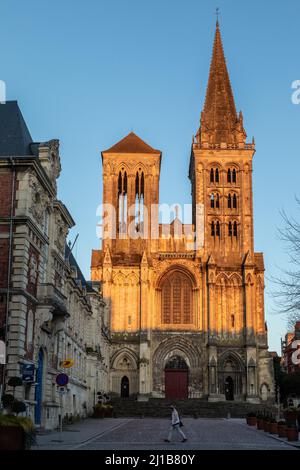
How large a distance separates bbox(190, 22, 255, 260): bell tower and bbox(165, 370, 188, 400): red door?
12.5m

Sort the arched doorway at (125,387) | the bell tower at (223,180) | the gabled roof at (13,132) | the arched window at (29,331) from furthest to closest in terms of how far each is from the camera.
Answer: the bell tower at (223,180), the arched doorway at (125,387), the gabled roof at (13,132), the arched window at (29,331)

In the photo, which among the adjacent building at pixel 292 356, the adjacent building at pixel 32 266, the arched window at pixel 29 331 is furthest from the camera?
the adjacent building at pixel 292 356

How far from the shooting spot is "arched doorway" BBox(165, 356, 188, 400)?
6656 centimetres

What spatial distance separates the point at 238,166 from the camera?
73.0 meters

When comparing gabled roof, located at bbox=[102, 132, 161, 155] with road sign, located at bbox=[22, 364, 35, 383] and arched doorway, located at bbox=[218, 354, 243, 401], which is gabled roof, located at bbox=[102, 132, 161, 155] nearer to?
arched doorway, located at bbox=[218, 354, 243, 401]

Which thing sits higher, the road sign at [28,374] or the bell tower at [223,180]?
the bell tower at [223,180]

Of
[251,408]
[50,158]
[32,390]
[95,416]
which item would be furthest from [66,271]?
[251,408]

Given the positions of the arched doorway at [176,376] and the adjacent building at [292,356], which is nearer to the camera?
the arched doorway at [176,376]

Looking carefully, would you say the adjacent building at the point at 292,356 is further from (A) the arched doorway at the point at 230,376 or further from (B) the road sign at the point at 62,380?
(B) the road sign at the point at 62,380

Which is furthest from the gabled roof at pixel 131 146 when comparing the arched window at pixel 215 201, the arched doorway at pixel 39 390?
the arched doorway at pixel 39 390

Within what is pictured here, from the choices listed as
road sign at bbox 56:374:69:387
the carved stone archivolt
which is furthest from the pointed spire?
road sign at bbox 56:374:69:387

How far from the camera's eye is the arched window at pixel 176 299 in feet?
225

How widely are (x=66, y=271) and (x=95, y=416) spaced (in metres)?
17.1

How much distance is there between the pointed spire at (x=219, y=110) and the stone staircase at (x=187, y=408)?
28.3 metres
